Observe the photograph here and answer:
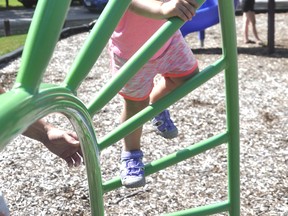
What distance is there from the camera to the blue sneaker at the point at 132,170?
184 cm

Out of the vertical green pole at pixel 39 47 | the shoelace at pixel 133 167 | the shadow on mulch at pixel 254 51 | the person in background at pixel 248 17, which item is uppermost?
the person in background at pixel 248 17

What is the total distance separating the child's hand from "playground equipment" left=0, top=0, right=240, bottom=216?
1.3 inches

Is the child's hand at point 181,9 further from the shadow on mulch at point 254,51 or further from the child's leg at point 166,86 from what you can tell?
the shadow on mulch at point 254,51

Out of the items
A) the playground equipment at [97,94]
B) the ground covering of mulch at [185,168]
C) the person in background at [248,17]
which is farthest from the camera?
the person in background at [248,17]

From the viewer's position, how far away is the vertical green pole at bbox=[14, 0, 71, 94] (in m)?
0.78

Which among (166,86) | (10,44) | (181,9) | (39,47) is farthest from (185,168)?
(10,44)

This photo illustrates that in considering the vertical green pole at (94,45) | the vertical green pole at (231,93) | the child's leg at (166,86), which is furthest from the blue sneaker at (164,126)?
the vertical green pole at (94,45)

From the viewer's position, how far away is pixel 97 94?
1.22m

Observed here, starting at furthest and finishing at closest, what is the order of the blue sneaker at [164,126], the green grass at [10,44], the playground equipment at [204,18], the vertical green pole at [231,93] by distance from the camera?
the green grass at [10,44], the playground equipment at [204,18], the blue sneaker at [164,126], the vertical green pole at [231,93]

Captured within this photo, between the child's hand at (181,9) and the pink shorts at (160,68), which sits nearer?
the child's hand at (181,9)

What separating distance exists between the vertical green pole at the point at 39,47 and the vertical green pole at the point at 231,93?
0.76 metres

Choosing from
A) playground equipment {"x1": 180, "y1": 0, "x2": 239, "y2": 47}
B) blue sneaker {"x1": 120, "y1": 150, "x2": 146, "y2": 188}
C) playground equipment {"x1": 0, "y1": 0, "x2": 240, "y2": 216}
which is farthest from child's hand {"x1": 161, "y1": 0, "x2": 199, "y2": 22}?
playground equipment {"x1": 180, "y1": 0, "x2": 239, "y2": 47}

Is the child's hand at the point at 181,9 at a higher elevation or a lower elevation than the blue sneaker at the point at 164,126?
lower

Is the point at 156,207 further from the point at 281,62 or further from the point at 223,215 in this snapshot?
the point at 281,62
